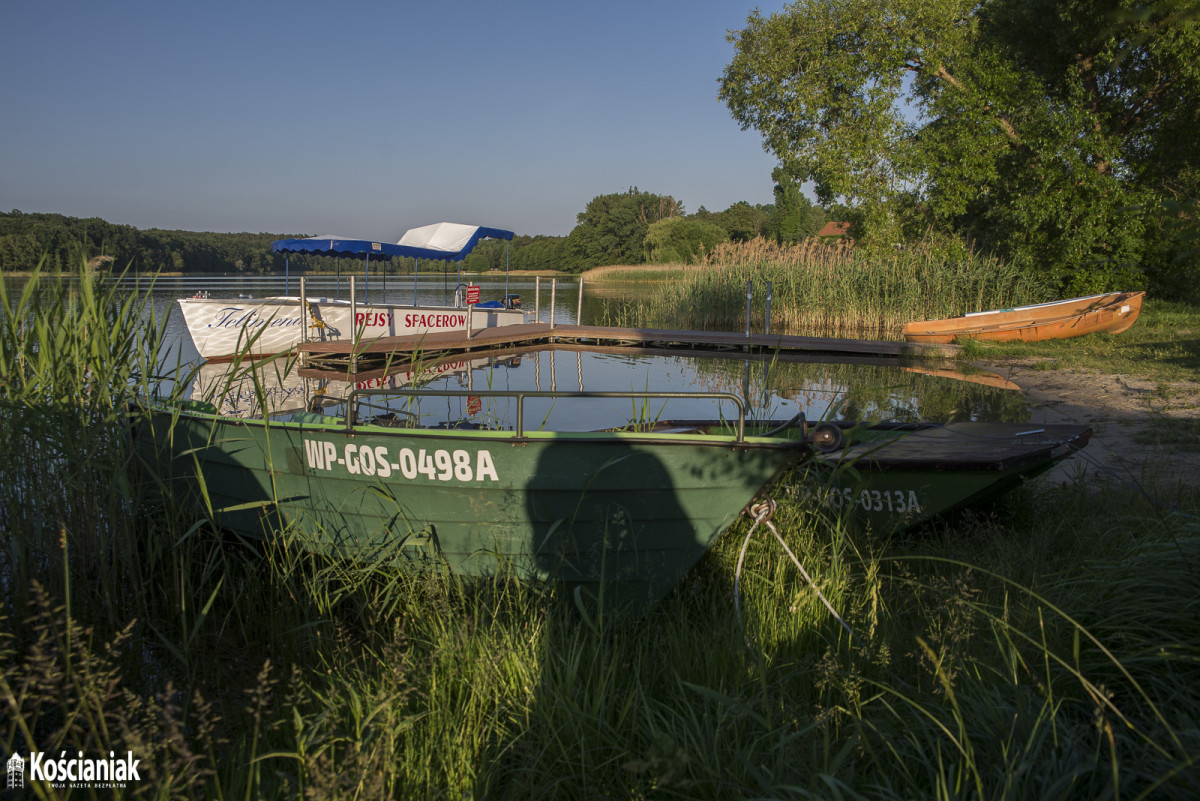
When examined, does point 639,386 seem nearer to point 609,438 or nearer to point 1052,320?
point 609,438

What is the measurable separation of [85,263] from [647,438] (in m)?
2.81

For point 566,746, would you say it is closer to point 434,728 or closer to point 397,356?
point 434,728

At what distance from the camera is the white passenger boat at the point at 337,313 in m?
13.4

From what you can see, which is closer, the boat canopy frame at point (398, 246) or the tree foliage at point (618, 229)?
the boat canopy frame at point (398, 246)

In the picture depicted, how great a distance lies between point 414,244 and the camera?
16.8 meters

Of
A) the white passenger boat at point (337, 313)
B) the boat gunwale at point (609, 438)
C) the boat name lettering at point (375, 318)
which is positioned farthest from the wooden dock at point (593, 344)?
the boat gunwale at point (609, 438)

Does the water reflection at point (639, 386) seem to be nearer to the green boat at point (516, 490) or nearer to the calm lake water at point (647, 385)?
the calm lake water at point (647, 385)

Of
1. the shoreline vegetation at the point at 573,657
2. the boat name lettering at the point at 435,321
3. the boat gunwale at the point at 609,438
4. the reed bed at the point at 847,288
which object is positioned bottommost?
the shoreline vegetation at the point at 573,657

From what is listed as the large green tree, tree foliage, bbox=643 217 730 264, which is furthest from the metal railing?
tree foliage, bbox=643 217 730 264

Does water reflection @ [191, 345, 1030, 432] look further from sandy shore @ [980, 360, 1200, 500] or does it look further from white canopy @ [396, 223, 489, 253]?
white canopy @ [396, 223, 489, 253]

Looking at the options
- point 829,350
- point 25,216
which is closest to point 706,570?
point 25,216

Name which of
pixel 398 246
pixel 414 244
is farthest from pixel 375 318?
pixel 414 244

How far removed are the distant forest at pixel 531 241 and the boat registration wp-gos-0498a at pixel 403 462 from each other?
4.70 ft

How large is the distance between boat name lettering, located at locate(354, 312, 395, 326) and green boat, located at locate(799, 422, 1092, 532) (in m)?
12.2
